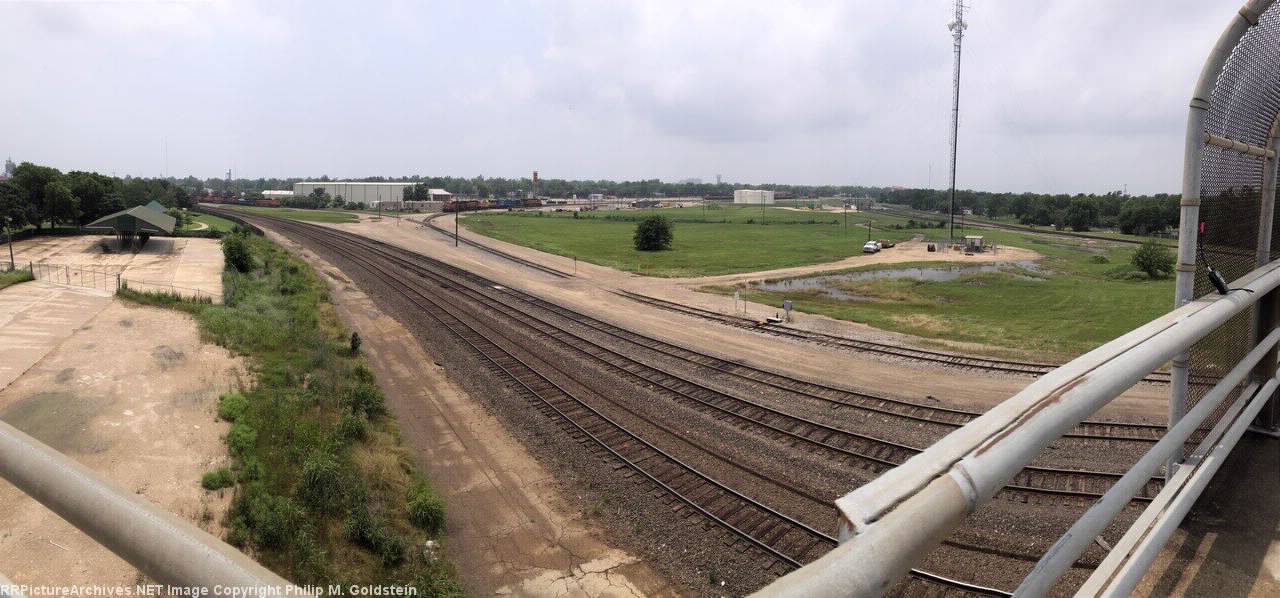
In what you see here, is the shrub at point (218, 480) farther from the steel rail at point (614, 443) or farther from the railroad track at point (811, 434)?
the railroad track at point (811, 434)

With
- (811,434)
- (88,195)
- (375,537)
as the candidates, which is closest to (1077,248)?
(811,434)

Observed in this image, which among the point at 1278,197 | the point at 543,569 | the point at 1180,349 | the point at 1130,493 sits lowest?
the point at 543,569

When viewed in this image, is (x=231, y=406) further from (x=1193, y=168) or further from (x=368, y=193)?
(x=368, y=193)

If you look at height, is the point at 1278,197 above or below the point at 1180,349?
above

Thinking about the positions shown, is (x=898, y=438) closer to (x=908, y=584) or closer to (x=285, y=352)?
(x=908, y=584)

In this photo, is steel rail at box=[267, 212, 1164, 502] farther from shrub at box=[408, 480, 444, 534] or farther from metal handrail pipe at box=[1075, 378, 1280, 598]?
shrub at box=[408, 480, 444, 534]

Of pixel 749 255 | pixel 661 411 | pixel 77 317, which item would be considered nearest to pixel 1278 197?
pixel 661 411

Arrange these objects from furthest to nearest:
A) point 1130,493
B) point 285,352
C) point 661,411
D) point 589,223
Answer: point 589,223 < point 285,352 < point 661,411 < point 1130,493
